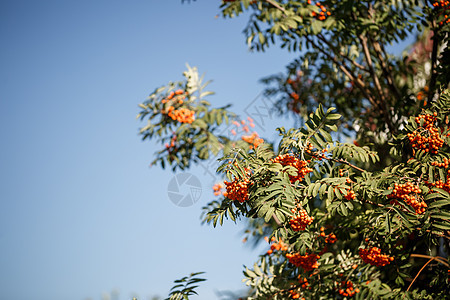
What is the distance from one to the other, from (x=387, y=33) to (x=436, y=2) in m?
0.90

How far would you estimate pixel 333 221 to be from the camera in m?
3.39

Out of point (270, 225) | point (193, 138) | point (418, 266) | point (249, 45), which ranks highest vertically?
point (249, 45)

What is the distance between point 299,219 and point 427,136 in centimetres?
101

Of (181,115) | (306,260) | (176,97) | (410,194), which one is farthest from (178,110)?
(410,194)

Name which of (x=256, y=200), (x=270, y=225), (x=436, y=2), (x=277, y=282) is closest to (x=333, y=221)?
(x=277, y=282)

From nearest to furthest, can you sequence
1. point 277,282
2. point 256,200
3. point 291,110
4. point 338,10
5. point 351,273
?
point 256,200 < point 351,273 < point 277,282 < point 338,10 < point 291,110

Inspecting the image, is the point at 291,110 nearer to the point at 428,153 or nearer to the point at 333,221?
the point at 333,221

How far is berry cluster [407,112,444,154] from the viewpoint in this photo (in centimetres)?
233

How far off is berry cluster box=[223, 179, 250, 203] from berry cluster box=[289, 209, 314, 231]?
11.4 inches

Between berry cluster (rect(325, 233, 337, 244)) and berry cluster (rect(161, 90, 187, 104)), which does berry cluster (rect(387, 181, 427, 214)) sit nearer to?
berry cluster (rect(325, 233, 337, 244))

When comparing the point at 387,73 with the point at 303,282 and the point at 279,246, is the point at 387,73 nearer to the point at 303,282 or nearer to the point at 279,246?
the point at 279,246

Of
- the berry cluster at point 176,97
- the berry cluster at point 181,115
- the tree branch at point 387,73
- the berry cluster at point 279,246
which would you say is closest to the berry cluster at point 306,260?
the berry cluster at point 279,246

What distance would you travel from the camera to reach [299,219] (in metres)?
2.12

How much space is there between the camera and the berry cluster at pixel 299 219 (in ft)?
6.89
